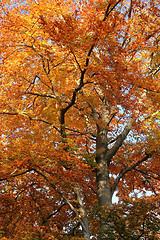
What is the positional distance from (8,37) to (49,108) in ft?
12.4

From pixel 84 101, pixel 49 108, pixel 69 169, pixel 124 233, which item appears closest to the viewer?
pixel 124 233

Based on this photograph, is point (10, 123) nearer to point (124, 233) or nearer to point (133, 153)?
point (133, 153)

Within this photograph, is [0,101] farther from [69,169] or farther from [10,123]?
[69,169]

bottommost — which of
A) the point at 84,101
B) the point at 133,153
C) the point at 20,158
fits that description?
the point at 20,158

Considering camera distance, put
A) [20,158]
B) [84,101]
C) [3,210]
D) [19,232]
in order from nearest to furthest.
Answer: [20,158] → [19,232] → [3,210] → [84,101]

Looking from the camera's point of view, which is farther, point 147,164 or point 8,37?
point 147,164

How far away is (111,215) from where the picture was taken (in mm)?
5484

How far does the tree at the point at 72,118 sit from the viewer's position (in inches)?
300

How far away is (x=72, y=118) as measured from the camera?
1207 centimetres

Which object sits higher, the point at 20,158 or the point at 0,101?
the point at 0,101

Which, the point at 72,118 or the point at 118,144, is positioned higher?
the point at 72,118

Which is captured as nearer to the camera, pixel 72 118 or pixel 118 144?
pixel 118 144

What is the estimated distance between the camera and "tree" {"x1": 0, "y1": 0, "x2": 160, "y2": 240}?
25.0 feet

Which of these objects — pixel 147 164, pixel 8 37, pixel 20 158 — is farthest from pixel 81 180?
pixel 8 37
